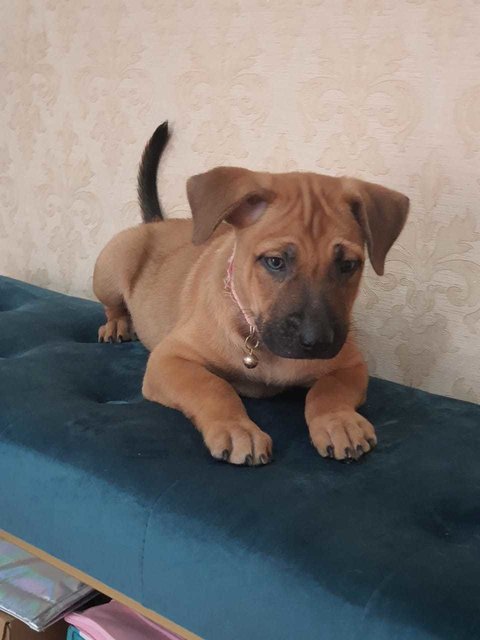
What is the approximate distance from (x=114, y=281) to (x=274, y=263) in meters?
1.04

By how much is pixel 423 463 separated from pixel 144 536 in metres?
0.58

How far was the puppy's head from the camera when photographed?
149 cm

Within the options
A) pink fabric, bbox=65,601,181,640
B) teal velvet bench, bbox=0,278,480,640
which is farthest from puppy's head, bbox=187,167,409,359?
pink fabric, bbox=65,601,181,640

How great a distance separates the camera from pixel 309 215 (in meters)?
1.60

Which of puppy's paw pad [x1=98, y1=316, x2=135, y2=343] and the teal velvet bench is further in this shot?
puppy's paw pad [x1=98, y1=316, x2=135, y2=343]

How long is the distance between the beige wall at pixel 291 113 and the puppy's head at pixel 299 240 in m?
0.50

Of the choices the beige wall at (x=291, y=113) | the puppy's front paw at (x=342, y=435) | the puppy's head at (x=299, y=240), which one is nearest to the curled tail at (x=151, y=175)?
the beige wall at (x=291, y=113)

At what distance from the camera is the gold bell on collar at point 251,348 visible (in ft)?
5.61

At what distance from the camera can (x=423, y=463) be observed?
1477mm

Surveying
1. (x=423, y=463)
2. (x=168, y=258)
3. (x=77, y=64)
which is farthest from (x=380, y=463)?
(x=77, y=64)

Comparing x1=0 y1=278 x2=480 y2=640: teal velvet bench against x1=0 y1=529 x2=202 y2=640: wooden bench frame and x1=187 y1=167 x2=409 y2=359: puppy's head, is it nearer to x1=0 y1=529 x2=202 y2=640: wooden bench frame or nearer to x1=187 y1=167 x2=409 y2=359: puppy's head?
x1=0 y1=529 x2=202 y2=640: wooden bench frame

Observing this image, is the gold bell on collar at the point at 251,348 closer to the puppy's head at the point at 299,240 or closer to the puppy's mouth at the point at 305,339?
the puppy's head at the point at 299,240

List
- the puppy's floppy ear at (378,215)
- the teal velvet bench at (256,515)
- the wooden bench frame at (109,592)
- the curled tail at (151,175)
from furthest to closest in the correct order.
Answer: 1. the curled tail at (151,175)
2. the puppy's floppy ear at (378,215)
3. the wooden bench frame at (109,592)
4. the teal velvet bench at (256,515)

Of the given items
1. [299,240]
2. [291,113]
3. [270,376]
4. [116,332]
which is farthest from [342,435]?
[291,113]
